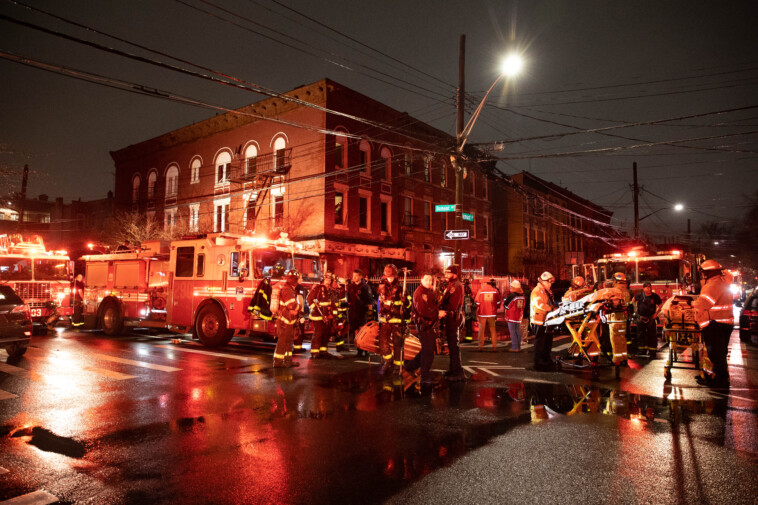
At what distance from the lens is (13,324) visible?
9.30 metres

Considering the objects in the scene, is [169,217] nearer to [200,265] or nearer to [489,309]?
[200,265]

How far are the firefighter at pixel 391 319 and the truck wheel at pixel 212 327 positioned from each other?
486 cm

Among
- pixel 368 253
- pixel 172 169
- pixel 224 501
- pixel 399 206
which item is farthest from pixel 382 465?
pixel 172 169

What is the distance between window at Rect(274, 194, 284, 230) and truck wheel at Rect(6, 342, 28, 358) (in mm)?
18403

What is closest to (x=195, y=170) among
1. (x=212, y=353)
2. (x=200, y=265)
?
(x=200, y=265)

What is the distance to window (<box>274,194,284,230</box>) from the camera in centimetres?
2804

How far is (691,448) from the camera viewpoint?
466 cm

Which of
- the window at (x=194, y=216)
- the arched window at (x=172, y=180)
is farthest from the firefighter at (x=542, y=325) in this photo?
the arched window at (x=172, y=180)

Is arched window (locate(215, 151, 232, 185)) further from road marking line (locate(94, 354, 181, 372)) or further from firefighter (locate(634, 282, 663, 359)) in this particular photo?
firefighter (locate(634, 282, 663, 359))

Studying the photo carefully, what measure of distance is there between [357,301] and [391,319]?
3.55 m

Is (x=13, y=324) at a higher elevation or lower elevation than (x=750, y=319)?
higher

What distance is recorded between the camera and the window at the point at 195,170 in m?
33.3

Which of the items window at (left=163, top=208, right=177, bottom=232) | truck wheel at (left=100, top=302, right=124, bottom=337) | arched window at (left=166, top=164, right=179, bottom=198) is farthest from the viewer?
arched window at (left=166, top=164, right=179, bottom=198)

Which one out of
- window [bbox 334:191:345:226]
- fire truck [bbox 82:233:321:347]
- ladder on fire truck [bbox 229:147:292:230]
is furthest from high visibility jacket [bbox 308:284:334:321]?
ladder on fire truck [bbox 229:147:292:230]
